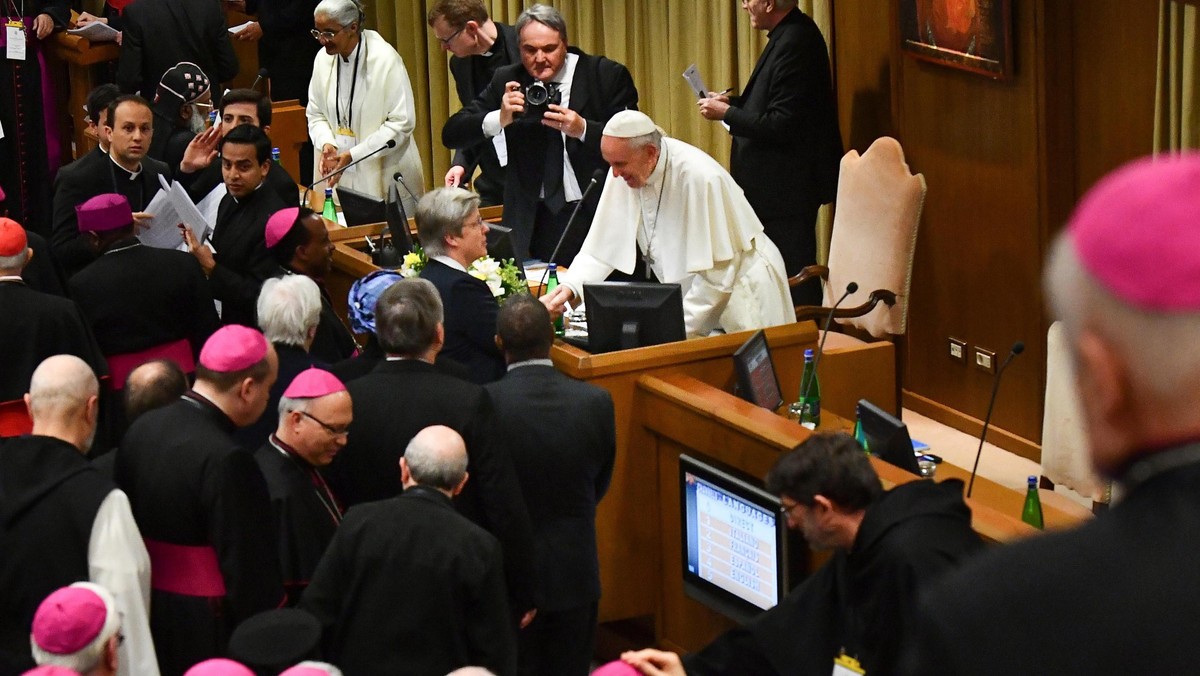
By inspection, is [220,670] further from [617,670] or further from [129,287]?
[129,287]

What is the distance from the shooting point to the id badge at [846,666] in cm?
305

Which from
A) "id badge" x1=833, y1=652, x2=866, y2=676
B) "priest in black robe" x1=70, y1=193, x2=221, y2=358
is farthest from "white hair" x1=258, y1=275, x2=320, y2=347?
"id badge" x1=833, y1=652, x2=866, y2=676

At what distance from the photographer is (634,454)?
505 centimetres

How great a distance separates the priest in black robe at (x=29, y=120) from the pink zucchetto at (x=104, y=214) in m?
4.28

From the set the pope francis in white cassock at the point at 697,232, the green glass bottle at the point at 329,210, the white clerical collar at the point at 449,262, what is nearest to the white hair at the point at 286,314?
the white clerical collar at the point at 449,262

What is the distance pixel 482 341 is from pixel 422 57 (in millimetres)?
6590

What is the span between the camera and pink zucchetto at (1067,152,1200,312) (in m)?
1.06

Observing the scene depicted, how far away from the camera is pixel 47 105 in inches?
385

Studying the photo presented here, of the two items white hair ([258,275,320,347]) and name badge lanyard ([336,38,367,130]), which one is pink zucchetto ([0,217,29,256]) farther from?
name badge lanyard ([336,38,367,130])

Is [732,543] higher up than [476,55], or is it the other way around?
[476,55]

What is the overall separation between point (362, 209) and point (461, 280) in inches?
89.6

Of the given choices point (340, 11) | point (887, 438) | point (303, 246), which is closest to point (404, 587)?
point (887, 438)

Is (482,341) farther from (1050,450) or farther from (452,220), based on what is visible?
(1050,450)

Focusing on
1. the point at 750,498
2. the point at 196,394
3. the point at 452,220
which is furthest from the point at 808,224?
the point at 196,394
